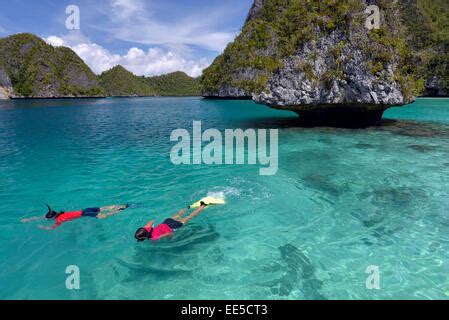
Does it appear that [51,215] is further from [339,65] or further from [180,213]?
[339,65]

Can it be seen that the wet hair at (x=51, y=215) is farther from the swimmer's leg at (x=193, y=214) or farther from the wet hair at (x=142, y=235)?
the swimmer's leg at (x=193, y=214)

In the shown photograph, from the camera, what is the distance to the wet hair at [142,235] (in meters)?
7.95

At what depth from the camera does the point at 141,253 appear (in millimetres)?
7703

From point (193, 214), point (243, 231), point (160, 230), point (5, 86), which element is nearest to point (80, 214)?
point (160, 230)

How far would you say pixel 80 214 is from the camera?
32.2 ft

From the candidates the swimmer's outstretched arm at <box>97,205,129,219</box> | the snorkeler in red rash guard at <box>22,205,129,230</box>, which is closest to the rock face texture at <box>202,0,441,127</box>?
the swimmer's outstretched arm at <box>97,205,129,219</box>

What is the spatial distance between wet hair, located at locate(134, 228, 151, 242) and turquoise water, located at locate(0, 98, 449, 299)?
1.21 feet

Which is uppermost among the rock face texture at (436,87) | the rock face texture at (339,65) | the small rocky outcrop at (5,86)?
the small rocky outcrop at (5,86)

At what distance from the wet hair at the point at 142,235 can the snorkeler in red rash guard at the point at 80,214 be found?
264cm

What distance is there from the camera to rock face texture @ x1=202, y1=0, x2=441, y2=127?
A: 24.2 metres

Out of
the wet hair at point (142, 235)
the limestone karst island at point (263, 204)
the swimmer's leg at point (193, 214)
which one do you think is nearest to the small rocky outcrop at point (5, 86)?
the limestone karst island at point (263, 204)

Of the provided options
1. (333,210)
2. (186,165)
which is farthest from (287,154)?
(333,210)

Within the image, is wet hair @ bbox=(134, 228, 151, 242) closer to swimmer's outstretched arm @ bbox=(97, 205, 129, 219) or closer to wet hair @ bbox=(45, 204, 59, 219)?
swimmer's outstretched arm @ bbox=(97, 205, 129, 219)

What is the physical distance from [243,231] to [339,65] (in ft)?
74.7
